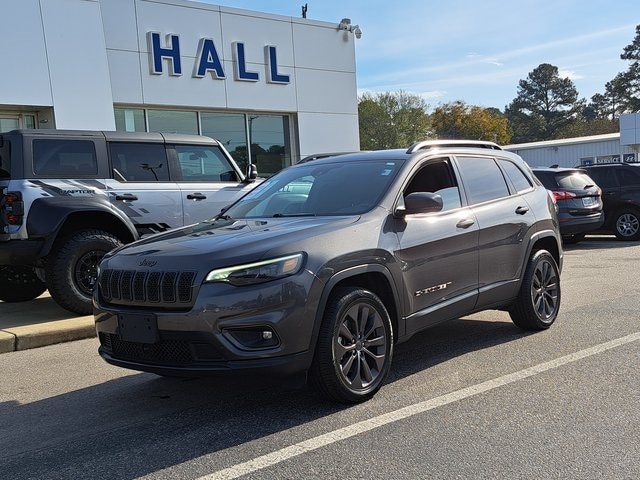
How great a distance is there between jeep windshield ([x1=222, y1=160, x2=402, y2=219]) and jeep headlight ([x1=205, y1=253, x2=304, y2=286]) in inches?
36.9

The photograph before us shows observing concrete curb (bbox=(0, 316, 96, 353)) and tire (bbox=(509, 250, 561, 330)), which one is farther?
concrete curb (bbox=(0, 316, 96, 353))

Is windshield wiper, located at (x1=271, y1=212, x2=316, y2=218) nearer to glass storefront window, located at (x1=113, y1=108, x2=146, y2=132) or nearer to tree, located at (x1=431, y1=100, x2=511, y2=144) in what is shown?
glass storefront window, located at (x1=113, y1=108, x2=146, y2=132)

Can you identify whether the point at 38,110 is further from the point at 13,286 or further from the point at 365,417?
the point at 365,417

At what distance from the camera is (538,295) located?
6062mm

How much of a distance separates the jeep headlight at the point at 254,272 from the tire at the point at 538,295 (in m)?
2.88

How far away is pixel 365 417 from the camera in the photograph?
13.1 feet

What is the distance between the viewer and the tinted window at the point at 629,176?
14.3 meters

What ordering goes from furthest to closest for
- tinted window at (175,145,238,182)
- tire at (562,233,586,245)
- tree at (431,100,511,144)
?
tree at (431,100,511,144), tire at (562,233,586,245), tinted window at (175,145,238,182)

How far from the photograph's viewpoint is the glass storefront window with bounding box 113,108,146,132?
44.7 ft

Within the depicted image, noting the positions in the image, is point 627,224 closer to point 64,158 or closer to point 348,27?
point 348,27

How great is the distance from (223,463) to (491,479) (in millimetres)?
1373

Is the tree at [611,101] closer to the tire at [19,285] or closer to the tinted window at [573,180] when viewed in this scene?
the tinted window at [573,180]

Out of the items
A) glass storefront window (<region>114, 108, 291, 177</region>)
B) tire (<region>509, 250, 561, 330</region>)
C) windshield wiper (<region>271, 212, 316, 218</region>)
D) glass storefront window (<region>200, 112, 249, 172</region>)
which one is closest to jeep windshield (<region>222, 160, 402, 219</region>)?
windshield wiper (<region>271, 212, 316, 218</region>)

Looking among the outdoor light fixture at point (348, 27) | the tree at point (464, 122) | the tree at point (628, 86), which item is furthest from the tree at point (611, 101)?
the outdoor light fixture at point (348, 27)
